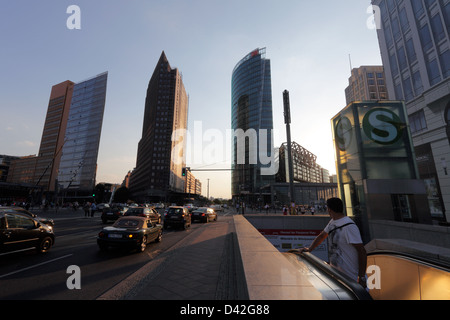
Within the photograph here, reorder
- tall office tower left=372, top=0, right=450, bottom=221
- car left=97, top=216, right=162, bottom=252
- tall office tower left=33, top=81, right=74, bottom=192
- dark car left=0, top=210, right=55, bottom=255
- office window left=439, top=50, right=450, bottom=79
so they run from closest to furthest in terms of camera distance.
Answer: dark car left=0, top=210, right=55, bottom=255, car left=97, top=216, right=162, bottom=252, tall office tower left=372, top=0, right=450, bottom=221, office window left=439, top=50, right=450, bottom=79, tall office tower left=33, top=81, right=74, bottom=192

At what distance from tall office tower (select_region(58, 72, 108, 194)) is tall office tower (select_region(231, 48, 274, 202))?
6540cm

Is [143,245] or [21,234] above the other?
[21,234]

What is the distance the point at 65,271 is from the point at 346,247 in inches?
267

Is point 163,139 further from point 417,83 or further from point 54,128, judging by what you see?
point 417,83

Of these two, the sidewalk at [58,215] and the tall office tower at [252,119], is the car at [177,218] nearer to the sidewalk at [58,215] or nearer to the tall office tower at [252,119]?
the sidewalk at [58,215]

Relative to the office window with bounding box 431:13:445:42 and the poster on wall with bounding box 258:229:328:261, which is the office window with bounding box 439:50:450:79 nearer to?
the office window with bounding box 431:13:445:42

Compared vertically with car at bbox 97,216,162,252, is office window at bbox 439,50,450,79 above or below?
above

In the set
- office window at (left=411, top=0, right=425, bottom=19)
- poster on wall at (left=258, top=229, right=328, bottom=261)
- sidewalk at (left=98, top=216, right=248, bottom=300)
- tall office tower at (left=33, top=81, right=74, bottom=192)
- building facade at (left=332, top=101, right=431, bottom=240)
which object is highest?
tall office tower at (left=33, top=81, right=74, bottom=192)

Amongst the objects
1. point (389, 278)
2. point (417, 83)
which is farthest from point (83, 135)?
point (389, 278)

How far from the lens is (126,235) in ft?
25.0

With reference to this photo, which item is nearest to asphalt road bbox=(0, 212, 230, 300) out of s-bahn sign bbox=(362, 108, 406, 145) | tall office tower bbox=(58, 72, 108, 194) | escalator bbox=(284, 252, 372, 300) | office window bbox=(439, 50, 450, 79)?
escalator bbox=(284, 252, 372, 300)

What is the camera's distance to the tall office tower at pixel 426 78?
16.7m

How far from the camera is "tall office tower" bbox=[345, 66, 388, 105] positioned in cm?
6869
